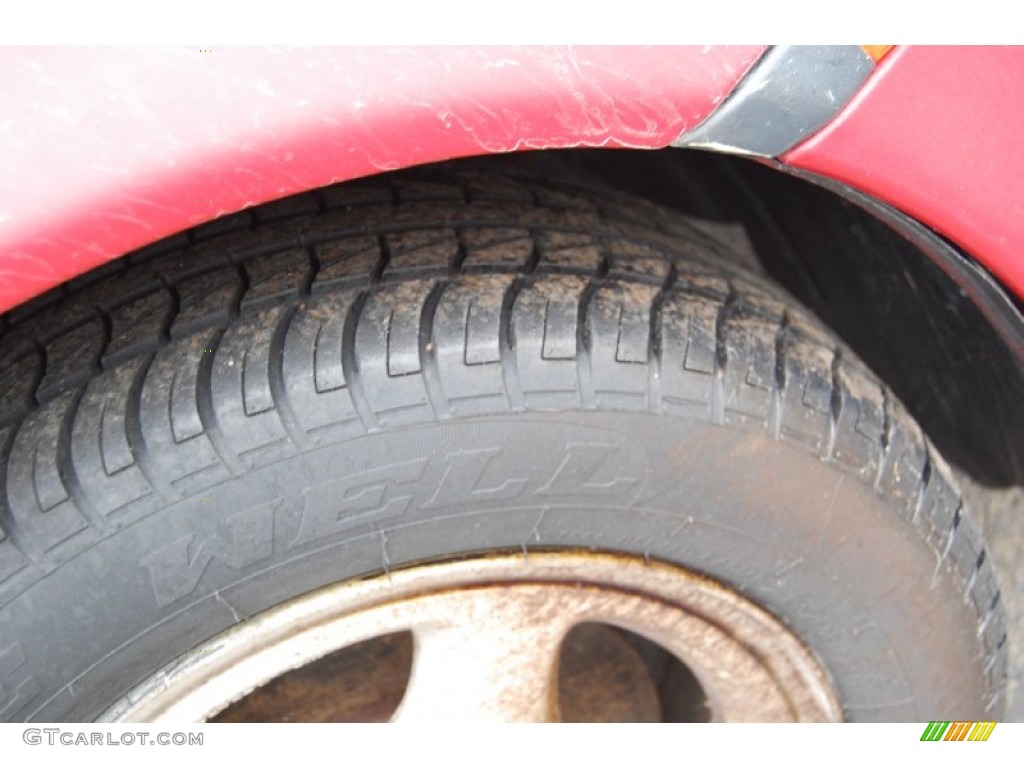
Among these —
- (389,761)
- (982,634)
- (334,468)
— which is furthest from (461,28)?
(982,634)

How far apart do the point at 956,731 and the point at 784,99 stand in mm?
912

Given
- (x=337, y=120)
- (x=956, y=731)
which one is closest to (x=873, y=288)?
(x=956, y=731)

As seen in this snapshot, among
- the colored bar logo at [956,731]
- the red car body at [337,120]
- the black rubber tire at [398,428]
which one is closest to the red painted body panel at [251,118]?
the red car body at [337,120]

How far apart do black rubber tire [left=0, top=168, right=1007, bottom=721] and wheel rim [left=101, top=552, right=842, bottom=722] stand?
3cm

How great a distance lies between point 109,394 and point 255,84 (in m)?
0.38

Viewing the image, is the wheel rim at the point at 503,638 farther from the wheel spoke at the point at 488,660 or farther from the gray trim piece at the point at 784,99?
the gray trim piece at the point at 784,99

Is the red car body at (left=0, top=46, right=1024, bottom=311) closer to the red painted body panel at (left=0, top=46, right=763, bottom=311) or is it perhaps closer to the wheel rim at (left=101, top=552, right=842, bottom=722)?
the red painted body panel at (left=0, top=46, right=763, bottom=311)

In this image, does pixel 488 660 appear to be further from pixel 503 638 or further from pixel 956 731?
pixel 956 731

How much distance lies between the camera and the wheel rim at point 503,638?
1.02 meters

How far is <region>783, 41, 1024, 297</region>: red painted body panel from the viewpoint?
79 centimetres

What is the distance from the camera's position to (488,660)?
1137mm
